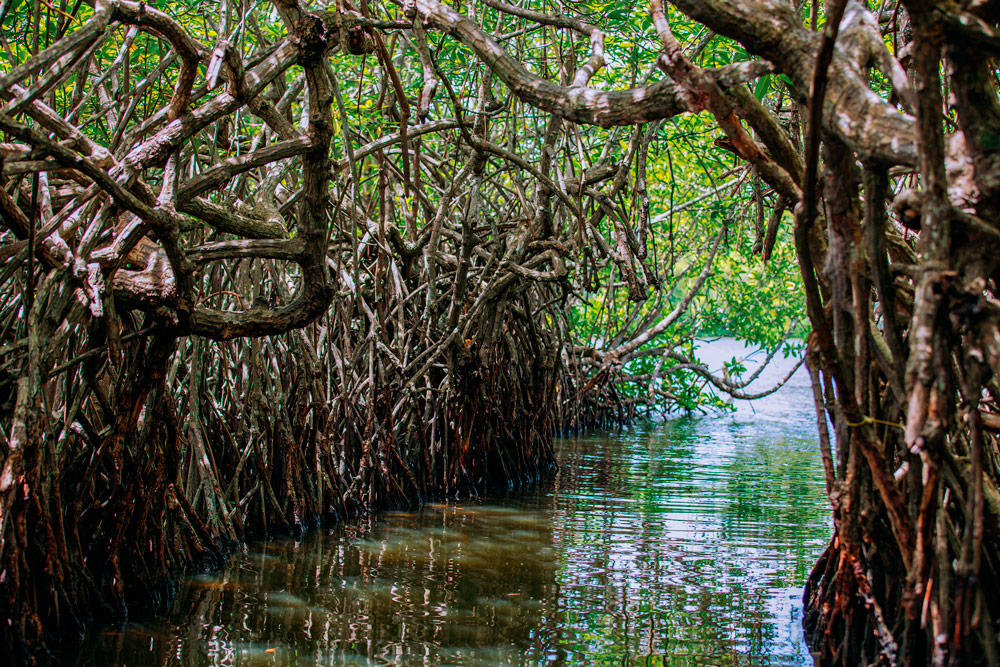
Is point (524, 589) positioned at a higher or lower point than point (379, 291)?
lower

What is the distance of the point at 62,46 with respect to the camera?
8.59 ft

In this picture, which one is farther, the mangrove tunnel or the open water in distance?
the open water in distance

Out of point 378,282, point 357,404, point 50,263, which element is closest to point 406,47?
point 378,282

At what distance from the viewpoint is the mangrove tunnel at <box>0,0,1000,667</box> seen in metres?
1.99

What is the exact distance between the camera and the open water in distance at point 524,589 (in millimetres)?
3250

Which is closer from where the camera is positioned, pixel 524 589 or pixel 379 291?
pixel 524 589

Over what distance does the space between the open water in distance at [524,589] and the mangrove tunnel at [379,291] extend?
0.26 meters

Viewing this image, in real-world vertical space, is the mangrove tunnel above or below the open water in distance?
above

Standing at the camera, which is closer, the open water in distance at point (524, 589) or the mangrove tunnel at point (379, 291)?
the mangrove tunnel at point (379, 291)

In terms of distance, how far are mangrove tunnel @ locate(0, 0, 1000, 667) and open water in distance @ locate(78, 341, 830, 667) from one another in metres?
0.26

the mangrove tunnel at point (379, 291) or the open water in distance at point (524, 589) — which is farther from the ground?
the mangrove tunnel at point (379, 291)

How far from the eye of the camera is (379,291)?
19.3 ft

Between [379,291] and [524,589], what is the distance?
2.44 meters

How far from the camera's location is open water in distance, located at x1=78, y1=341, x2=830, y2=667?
3.25 m
